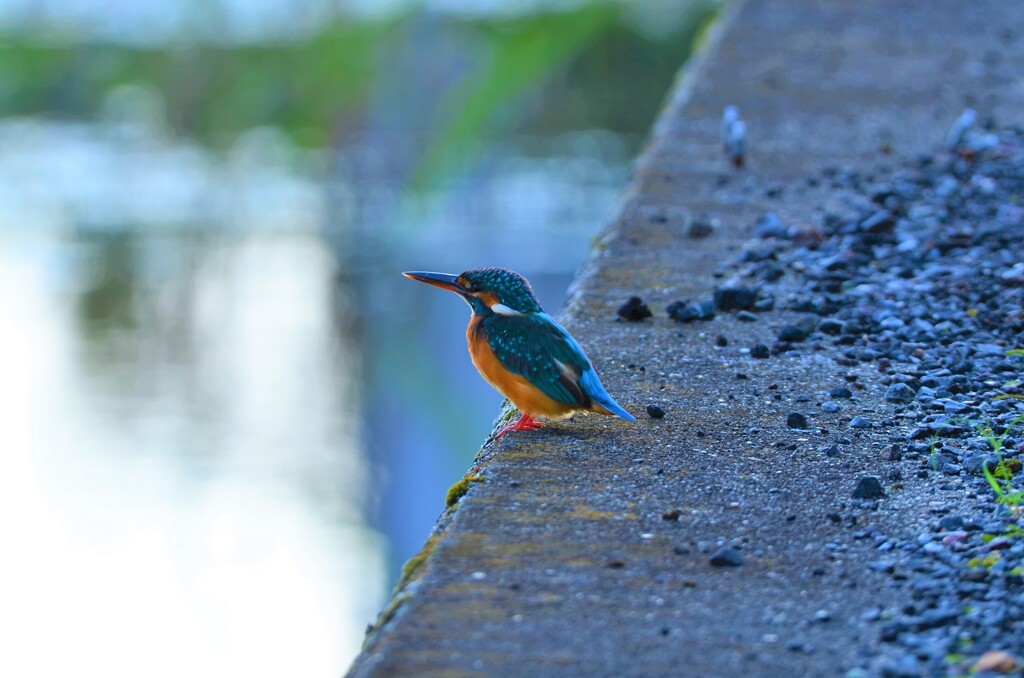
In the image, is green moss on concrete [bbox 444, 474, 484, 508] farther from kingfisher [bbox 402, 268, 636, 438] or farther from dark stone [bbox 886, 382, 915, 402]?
dark stone [bbox 886, 382, 915, 402]

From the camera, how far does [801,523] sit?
6.16 ft

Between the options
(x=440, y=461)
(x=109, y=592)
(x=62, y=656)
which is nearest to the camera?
(x=62, y=656)

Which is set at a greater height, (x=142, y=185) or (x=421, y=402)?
(x=142, y=185)

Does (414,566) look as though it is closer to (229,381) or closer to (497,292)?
(497,292)

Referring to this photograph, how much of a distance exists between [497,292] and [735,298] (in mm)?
670

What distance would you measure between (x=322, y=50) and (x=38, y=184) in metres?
2.80

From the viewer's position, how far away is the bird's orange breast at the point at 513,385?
223cm

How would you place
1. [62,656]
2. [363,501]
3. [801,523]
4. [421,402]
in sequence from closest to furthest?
[801,523] → [62,656] → [363,501] → [421,402]

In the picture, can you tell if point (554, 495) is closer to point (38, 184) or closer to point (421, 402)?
point (421, 402)

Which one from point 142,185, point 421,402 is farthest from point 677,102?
point 142,185

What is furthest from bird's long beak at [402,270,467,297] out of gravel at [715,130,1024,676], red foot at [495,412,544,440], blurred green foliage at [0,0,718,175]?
blurred green foliage at [0,0,718,175]

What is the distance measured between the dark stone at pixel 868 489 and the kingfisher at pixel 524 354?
0.40 metres

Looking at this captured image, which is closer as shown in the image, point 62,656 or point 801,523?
point 801,523

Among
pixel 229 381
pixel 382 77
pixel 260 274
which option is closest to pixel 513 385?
pixel 229 381
